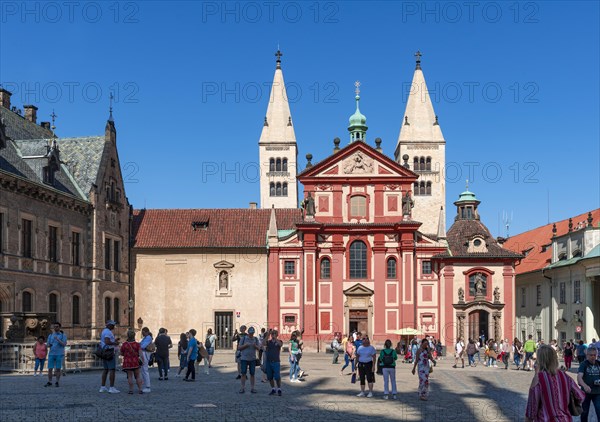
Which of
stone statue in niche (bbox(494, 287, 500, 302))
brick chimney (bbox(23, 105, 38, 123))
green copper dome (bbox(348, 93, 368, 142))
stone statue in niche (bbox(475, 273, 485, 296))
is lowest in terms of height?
stone statue in niche (bbox(494, 287, 500, 302))

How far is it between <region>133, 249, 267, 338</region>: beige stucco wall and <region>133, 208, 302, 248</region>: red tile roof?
0.72 m

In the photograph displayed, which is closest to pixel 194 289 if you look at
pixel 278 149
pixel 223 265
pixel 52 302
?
→ pixel 223 265

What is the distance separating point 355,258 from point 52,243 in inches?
819

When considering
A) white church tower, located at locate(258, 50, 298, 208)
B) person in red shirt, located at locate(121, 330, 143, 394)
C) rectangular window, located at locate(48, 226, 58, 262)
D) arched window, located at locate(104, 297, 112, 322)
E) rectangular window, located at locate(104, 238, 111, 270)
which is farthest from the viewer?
white church tower, located at locate(258, 50, 298, 208)

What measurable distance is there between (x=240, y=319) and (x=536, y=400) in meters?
44.5

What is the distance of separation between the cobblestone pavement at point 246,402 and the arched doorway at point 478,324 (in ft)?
90.0

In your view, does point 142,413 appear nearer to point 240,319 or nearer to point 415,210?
point 240,319

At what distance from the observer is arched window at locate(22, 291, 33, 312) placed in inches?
1475

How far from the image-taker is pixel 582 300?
4878cm

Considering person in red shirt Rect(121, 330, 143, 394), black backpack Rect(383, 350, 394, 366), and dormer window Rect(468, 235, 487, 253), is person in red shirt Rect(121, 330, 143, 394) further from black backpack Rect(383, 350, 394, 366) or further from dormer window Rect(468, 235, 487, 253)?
dormer window Rect(468, 235, 487, 253)

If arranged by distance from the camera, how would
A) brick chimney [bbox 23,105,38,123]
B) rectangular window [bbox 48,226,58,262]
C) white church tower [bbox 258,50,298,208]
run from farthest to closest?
white church tower [bbox 258,50,298,208], brick chimney [bbox 23,105,38,123], rectangular window [bbox 48,226,58,262]

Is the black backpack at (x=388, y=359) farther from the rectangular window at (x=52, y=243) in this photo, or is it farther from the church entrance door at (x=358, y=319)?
the church entrance door at (x=358, y=319)

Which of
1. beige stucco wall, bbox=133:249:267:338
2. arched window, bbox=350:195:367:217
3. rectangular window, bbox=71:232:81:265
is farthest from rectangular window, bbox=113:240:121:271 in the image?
arched window, bbox=350:195:367:217

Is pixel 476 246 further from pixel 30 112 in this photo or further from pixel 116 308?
pixel 30 112
